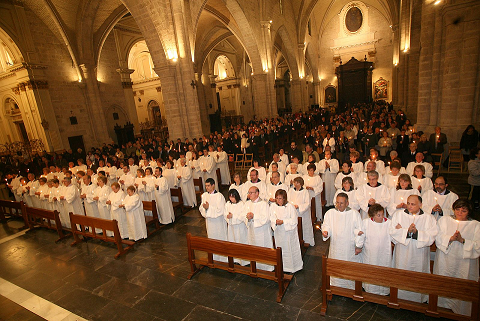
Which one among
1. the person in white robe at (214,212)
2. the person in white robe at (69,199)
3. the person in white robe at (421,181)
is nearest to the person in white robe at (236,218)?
the person in white robe at (214,212)

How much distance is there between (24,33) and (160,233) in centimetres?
1662

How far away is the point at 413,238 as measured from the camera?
3.90m

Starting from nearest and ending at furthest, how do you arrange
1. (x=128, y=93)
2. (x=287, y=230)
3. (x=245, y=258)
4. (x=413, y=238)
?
(x=413, y=238)
(x=245, y=258)
(x=287, y=230)
(x=128, y=93)

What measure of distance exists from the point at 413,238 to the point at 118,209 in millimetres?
6643

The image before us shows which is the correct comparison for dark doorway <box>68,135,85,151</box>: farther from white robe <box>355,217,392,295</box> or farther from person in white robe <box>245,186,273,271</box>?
white robe <box>355,217,392,295</box>

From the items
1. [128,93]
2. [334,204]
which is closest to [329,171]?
[334,204]

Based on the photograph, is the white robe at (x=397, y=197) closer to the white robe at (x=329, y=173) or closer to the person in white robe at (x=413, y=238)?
the person in white robe at (x=413, y=238)

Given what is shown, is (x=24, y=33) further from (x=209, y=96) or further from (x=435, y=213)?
(x=435, y=213)

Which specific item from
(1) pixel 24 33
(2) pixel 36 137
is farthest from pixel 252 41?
(2) pixel 36 137

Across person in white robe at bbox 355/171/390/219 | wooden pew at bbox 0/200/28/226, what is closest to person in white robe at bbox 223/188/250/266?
person in white robe at bbox 355/171/390/219

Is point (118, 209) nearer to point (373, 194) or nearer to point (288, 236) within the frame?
point (288, 236)

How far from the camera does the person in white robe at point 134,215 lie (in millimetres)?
6738

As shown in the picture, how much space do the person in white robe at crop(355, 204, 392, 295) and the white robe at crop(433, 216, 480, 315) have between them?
66 centimetres

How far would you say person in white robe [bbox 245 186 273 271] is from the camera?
5.05 metres
